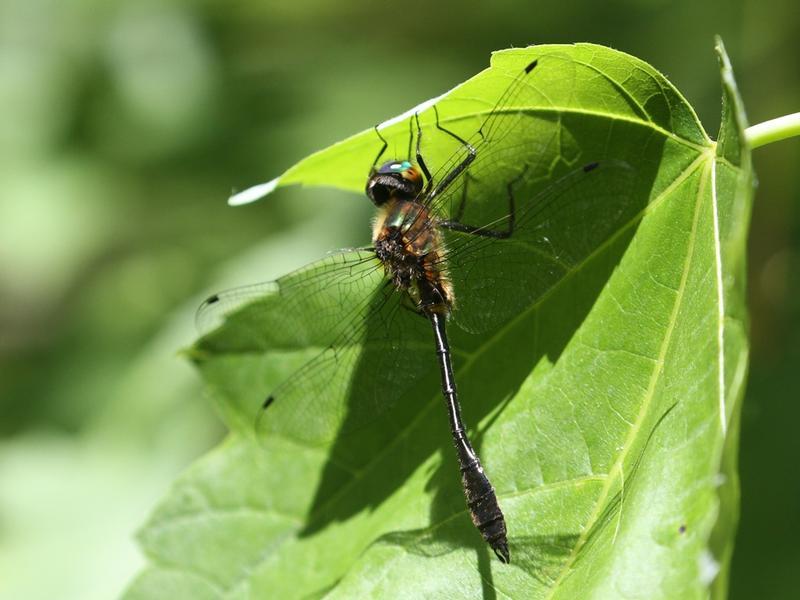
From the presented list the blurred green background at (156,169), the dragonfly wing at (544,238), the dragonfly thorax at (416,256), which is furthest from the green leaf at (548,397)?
the blurred green background at (156,169)

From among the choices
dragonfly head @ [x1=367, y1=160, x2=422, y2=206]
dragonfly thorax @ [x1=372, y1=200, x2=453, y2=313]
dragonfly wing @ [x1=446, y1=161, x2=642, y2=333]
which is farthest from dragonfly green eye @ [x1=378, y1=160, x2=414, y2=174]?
dragonfly wing @ [x1=446, y1=161, x2=642, y2=333]

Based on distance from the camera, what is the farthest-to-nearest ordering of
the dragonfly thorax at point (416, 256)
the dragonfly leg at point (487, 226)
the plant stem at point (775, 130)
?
the dragonfly thorax at point (416, 256) < the dragonfly leg at point (487, 226) < the plant stem at point (775, 130)

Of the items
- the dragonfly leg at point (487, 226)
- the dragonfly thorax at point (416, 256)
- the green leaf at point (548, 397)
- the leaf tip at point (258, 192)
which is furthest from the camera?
the dragonfly thorax at point (416, 256)

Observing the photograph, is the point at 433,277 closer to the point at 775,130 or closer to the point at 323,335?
the point at 323,335

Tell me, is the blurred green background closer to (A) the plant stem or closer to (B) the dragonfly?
(B) the dragonfly

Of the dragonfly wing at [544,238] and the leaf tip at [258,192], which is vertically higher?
the leaf tip at [258,192]

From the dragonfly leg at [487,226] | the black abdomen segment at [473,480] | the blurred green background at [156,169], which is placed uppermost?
the blurred green background at [156,169]

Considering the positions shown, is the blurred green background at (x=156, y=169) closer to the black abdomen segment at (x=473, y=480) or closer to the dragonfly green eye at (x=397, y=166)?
the dragonfly green eye at (x=397, y=166)

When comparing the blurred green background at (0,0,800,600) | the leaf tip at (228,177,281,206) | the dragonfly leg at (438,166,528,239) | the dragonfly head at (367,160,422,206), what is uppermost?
the blurred green background at (0,0,800,600)
